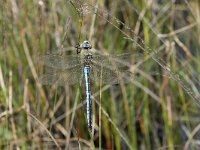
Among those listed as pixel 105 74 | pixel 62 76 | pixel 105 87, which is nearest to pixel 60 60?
pixel 62 76

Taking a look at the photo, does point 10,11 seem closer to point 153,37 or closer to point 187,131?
point 153,37

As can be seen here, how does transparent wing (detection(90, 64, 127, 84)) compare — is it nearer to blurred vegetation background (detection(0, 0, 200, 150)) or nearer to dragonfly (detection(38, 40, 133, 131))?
dragonfly (detection(38, 40, 133, 131))

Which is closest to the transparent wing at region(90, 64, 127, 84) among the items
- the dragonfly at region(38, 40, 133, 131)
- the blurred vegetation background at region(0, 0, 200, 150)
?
the dragonfly at region(38, 40, 133, 131)

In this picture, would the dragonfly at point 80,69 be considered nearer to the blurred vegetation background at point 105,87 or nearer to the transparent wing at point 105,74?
the transparent wing at point 105,74

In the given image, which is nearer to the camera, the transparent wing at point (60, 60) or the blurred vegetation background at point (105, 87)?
the transparent wing at point (60, 60)

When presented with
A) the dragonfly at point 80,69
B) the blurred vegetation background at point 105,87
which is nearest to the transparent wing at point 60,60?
the dragonfly at point 80,69

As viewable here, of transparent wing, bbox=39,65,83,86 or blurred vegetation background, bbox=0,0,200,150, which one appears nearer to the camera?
transparent wing, bbox=39,65,83,86

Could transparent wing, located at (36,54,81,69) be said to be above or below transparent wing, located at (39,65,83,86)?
above
